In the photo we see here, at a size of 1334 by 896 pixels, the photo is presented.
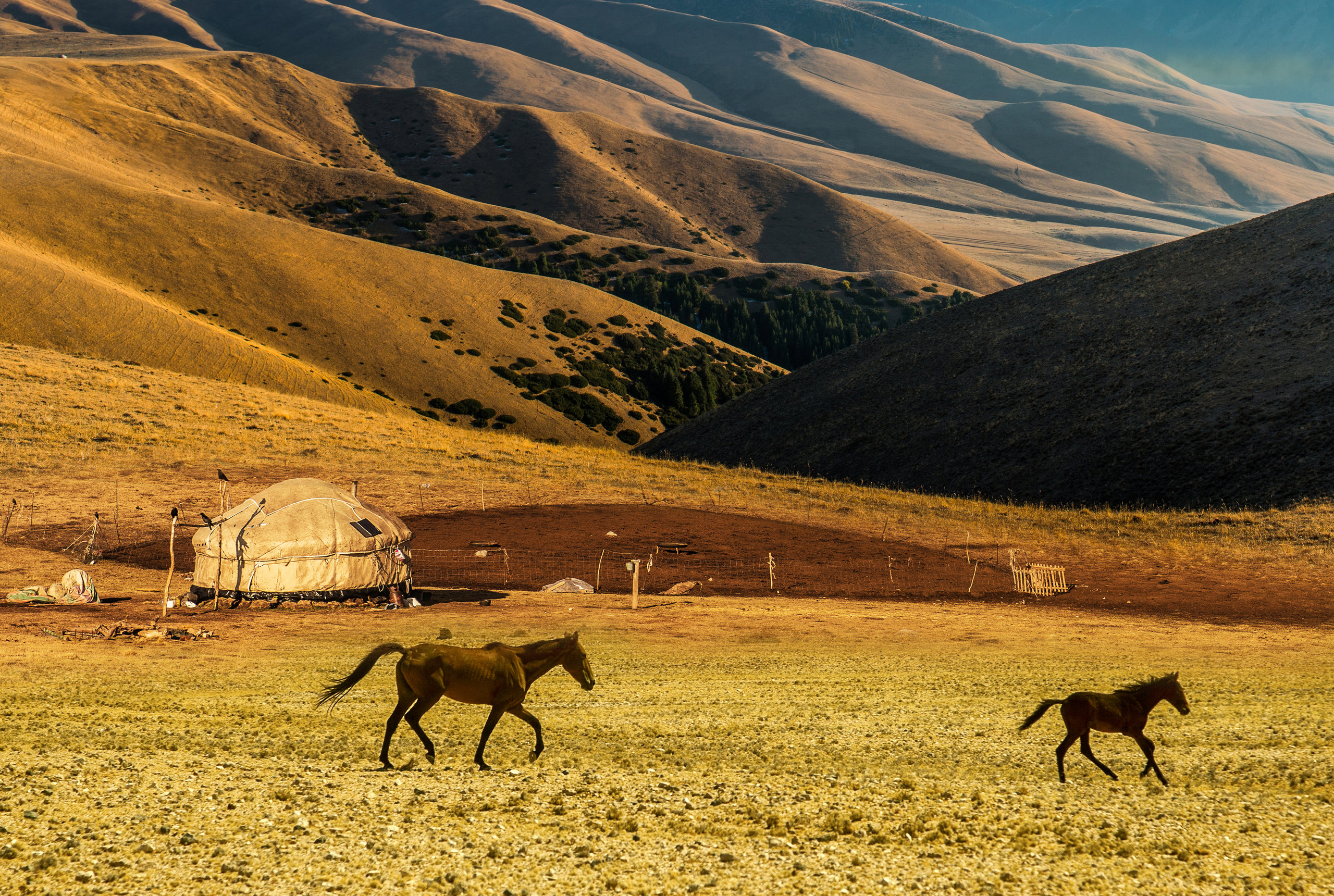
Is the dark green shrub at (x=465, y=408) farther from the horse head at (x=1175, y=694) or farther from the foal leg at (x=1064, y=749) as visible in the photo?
the horse head at (x=1175, y=694)

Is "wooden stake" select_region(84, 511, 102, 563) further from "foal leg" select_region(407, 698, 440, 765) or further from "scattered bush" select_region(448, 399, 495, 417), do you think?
"scattered bush" select_region(448, 399, 495, 417)

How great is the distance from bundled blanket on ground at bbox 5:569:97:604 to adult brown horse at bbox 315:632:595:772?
18603mm

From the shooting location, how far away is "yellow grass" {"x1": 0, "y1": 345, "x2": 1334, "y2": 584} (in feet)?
123

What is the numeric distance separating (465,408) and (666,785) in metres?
85.6

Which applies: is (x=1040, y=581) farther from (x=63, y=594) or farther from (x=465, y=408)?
(x=465, y=408)

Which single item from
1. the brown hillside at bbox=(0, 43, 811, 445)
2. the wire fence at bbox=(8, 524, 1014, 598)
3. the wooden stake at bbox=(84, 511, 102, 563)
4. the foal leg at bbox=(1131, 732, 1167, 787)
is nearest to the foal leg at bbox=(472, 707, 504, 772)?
the foal leg at bbox=(1131, 732, 1167, 787)

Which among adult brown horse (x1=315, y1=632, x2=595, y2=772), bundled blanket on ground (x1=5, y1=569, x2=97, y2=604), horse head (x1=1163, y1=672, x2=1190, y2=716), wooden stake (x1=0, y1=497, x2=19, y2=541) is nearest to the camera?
adult brown horse (x1=315, y1=632, x2=595, y2=772)

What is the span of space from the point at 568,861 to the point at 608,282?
530ft

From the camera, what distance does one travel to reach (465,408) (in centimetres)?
9306

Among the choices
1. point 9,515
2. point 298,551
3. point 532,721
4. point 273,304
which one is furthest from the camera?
point 273,304

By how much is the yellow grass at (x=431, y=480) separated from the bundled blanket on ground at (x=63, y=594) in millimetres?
11665

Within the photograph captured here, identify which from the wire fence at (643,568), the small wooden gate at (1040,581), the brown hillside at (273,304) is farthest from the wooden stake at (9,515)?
the brown hillside at (273,304)

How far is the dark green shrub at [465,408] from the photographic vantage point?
9225 centimetres

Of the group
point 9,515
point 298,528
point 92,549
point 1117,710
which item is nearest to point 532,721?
point 1117,710
